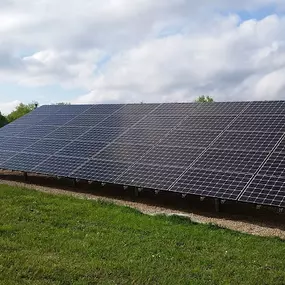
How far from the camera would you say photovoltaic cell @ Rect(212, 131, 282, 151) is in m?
15.2

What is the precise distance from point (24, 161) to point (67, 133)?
317 centimetres

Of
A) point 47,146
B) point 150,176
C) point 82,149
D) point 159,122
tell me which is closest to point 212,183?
point 150,176

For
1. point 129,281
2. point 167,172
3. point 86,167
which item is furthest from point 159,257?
point 86,167

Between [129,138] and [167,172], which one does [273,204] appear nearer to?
[167,172]

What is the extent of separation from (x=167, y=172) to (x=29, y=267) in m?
8.19

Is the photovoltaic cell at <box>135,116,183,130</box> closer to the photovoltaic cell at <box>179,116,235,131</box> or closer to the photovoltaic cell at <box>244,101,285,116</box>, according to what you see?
the photovoltaic cell at <box>179,116,235,131</box>

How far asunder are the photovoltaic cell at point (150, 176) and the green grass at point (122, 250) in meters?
1.92

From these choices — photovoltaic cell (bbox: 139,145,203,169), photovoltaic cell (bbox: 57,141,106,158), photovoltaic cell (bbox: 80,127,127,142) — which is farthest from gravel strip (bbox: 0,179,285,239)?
photovoltaic cell (bbox: 80,127,127,142)

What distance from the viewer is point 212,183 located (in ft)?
45.2

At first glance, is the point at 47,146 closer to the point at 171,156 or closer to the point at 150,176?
the point at 171,156

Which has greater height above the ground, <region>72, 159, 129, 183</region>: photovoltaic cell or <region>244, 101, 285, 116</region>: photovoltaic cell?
<region>244, 101, 285, 116</region>: photovoltaic cell

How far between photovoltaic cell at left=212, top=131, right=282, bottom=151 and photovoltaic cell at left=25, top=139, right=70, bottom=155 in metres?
7.79

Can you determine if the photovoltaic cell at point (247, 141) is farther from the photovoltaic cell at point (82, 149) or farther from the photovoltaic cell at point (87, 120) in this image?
the photovoltaic cell at point (87, 120)

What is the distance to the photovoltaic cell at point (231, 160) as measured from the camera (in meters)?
14.1
